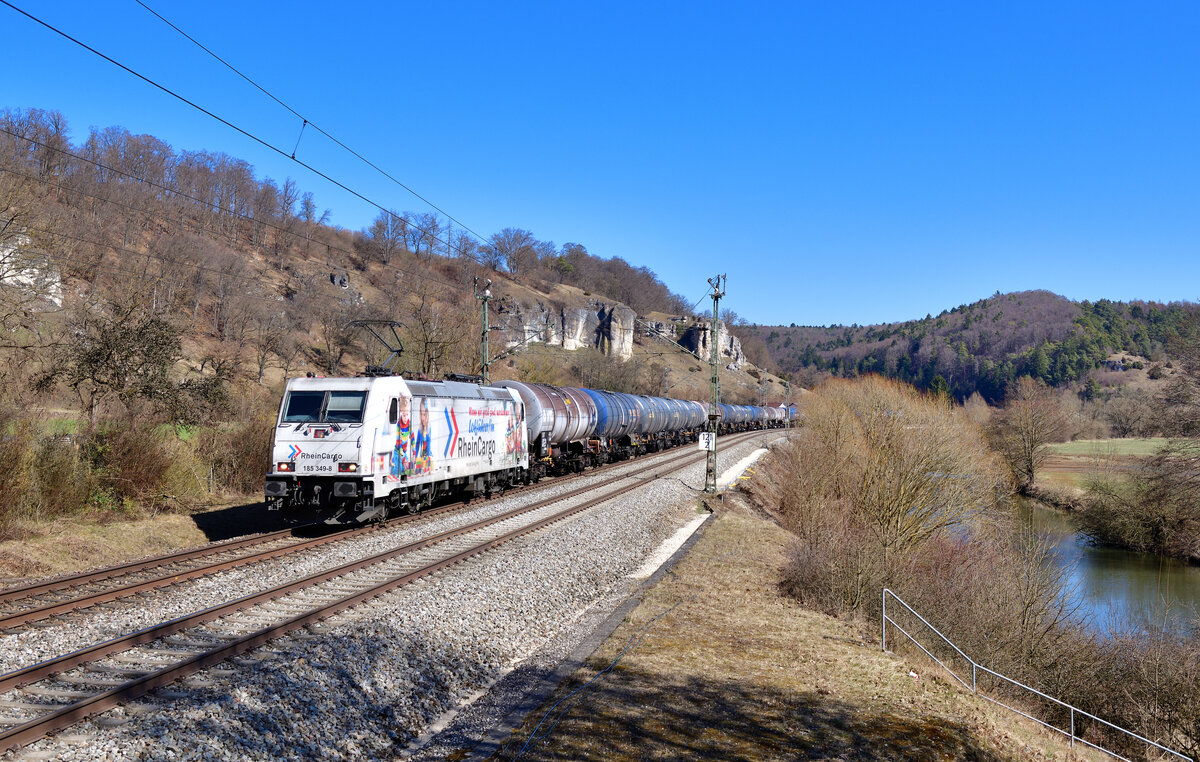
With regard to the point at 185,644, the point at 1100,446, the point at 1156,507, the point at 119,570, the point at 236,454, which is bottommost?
the point at 1156,507

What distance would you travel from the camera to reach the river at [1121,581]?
938 inches

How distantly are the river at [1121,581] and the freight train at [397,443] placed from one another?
15946 mm

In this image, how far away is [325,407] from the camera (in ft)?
52.5

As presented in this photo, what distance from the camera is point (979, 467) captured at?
2708 cm

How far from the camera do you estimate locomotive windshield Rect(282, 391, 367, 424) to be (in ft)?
52.0

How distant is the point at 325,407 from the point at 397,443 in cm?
173

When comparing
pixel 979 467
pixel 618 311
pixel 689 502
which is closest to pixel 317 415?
pixel 689 502

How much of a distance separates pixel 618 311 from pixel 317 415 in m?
144

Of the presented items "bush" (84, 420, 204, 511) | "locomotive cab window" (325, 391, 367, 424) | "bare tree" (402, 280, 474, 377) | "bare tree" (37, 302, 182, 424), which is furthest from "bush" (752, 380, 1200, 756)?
"bare tree" (402, 280, 474, 377)

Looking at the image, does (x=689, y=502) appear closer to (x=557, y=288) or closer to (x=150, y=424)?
(x=150, y=424)

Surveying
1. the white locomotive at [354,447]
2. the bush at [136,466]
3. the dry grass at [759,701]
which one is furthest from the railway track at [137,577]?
the dry grass at [759,701]

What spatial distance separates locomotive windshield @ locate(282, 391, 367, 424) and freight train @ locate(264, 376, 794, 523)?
0.07 ft

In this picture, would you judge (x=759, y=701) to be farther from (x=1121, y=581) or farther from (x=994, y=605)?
(x=1121, y=581)

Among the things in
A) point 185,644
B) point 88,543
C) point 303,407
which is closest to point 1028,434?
point 303,407
